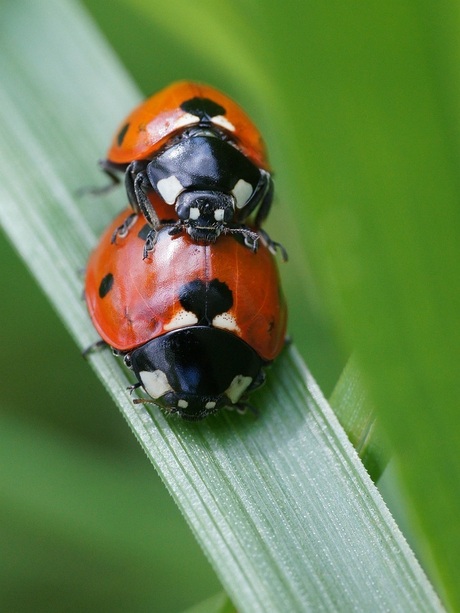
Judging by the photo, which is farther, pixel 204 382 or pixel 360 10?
pixel 204 382

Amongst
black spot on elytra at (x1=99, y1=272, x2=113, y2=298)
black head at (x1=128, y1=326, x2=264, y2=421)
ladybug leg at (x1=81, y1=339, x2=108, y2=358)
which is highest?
black spot on elytra at (x1=99, y1=272, x2=113, y2=298)

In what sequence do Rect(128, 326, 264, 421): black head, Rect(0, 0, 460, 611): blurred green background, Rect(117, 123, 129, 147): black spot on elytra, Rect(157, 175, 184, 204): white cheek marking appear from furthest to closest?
Rect(117, 123, 129, 147): black spot on elytra < Rect(157, 175, 184, 204): white cheek marking < Rect(128, 326, 264, 421): black head < Rect(0, 0, 460, 611): blurred green background

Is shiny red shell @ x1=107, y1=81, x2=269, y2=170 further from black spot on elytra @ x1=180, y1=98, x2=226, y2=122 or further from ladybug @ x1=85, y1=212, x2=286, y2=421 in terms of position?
ladybug @ x1=85, y1=212, x2=286, y2=421

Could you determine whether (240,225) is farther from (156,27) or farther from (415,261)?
(156,27)

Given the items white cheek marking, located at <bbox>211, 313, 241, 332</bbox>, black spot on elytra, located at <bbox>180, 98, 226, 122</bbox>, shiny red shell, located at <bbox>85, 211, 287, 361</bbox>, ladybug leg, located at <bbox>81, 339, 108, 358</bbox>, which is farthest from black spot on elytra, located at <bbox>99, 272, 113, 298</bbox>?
black spot on elytra, located at <bbox>180, 98, 226, 122</bbox>

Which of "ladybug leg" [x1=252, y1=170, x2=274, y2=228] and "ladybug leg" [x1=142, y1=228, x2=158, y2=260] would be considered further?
"ladybug leg" [x1=252, y1=170, x2=274, y2=228]

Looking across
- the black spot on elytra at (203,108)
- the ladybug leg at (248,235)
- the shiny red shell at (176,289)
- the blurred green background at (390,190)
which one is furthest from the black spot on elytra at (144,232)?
the blurred green background at (390,190)

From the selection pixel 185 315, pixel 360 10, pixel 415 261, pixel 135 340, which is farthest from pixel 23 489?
pixel 360 10
